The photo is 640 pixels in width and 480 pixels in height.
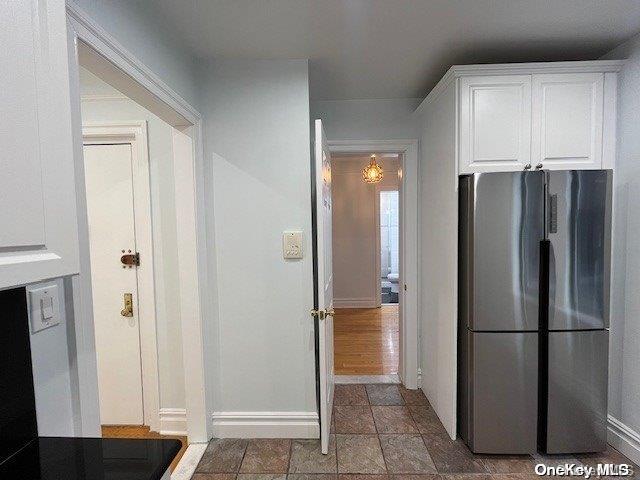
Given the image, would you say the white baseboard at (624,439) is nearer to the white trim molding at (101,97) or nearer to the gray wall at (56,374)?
the gray wall at (56,374)

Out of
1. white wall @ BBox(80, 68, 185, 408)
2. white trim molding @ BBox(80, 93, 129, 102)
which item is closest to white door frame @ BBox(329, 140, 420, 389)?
white wall @ BBox(80, 68, 185, 408)

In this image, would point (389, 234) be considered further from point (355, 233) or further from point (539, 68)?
point (539, 68)

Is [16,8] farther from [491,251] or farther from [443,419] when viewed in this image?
[443,419]

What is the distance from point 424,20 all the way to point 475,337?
5.70 ft

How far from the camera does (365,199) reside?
17.4ft

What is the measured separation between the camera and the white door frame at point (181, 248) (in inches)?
39.2

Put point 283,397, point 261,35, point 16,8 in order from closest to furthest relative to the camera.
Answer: point 16,8
point 261,35
point 283,397

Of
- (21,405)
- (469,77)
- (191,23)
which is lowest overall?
(21,405)

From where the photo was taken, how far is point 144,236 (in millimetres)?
2117

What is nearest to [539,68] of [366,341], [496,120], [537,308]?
[496,120]

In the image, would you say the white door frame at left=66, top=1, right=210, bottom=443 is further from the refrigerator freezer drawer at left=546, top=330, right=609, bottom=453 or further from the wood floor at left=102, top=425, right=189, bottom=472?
the refrigerator freezer drawer at left=546, top=330, right=609, bottom=453

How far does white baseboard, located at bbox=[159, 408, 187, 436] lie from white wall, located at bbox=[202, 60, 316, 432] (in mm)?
292

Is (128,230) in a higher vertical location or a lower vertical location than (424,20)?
lower

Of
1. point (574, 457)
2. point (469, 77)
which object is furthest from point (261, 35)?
point (574, 457)
